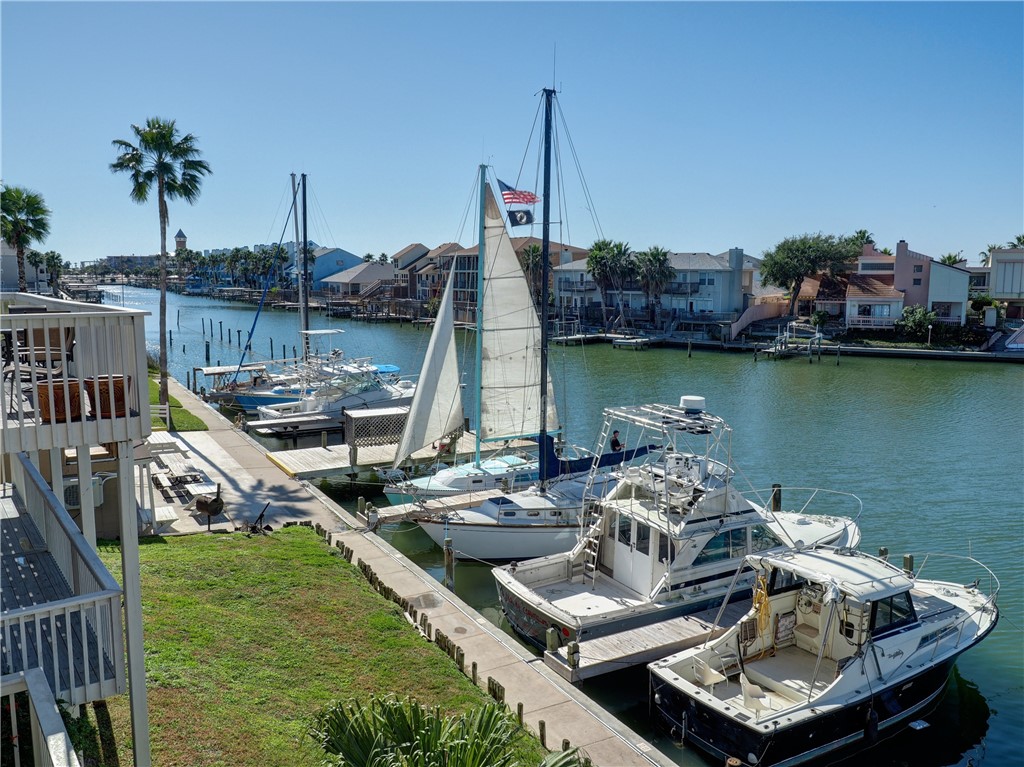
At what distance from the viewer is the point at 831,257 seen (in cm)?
8694

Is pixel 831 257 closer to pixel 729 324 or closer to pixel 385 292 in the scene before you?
pixel 729 324

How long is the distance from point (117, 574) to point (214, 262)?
189 metres

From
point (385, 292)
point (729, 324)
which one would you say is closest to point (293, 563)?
point (729, 324)

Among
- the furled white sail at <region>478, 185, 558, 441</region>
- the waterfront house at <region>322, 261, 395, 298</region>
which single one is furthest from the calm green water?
the waterfront house at <region>322, 261, 395, 298</region>

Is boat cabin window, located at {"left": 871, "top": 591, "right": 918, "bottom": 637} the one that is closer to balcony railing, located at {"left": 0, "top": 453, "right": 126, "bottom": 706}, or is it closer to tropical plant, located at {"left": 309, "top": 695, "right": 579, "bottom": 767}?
tropical plant, located at {"left": 309, "top": 695, "right": 579, "bottom": 767}

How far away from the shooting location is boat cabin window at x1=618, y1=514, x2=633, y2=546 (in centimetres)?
1745

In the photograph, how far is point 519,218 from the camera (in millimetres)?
23641

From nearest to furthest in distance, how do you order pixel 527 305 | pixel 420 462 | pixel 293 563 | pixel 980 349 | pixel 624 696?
pixel 624 696
pixel 293 563
pixel 527 305
pixel 420 462
pixel 980 349

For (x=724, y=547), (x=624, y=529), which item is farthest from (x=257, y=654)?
(x=724, y=547)

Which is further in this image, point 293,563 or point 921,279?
point 921,279

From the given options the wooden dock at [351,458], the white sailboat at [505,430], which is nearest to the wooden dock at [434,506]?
the white sailboat at [505,430]

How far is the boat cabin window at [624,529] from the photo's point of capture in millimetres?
17453

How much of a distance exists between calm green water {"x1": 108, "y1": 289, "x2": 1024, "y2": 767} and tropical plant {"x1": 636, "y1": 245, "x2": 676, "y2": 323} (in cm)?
1399

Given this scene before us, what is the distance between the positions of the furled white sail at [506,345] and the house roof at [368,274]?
374ft
